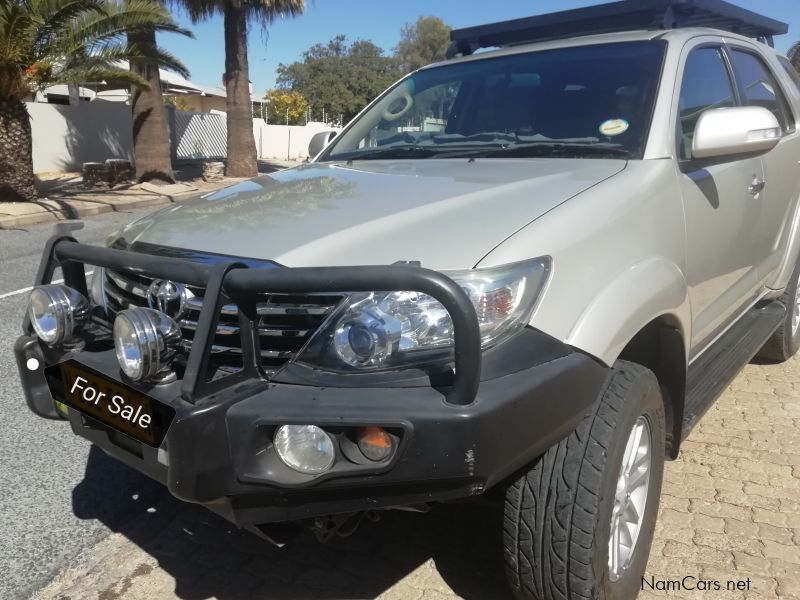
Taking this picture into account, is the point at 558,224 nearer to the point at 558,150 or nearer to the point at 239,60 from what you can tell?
the point at 558,150

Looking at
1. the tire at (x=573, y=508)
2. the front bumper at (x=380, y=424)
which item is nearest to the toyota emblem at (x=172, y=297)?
the front bumper at (x=380, y=424)

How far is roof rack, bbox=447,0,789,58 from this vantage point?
3.72m

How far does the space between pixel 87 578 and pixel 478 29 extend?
3.59 m

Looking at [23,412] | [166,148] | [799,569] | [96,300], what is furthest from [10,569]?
[166,148]

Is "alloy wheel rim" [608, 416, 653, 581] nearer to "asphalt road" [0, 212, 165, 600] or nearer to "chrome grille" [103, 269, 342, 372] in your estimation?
"chrome grille" [103, 269, 342, 372]

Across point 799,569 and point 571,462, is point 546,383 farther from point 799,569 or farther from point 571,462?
point 799,569

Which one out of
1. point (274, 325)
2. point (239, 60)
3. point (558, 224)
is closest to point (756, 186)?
point (558, 224)

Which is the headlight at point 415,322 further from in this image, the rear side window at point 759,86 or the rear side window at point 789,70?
the rear side window at point 789,70

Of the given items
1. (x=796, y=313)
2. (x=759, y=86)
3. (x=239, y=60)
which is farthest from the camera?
(x=239, y=60)

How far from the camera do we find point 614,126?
2852 millimetres

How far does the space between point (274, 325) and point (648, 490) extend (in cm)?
139

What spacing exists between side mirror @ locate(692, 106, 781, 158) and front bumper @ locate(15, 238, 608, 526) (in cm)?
110

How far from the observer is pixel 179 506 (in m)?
3.15

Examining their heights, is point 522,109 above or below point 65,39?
below
